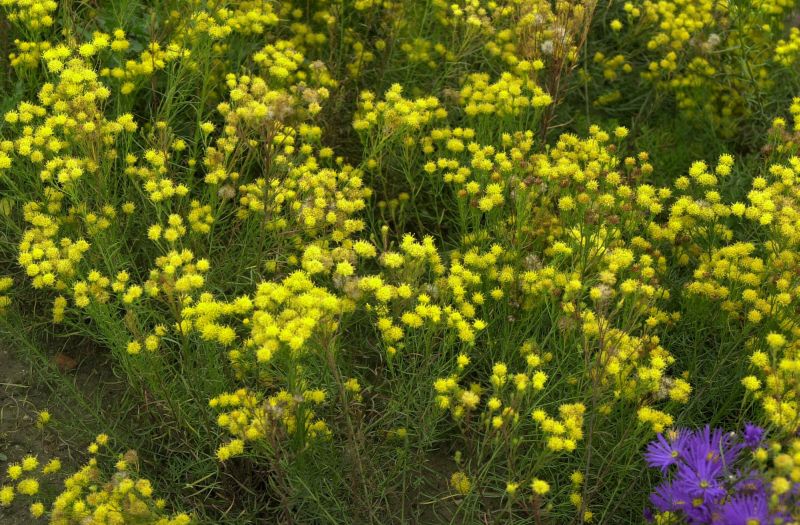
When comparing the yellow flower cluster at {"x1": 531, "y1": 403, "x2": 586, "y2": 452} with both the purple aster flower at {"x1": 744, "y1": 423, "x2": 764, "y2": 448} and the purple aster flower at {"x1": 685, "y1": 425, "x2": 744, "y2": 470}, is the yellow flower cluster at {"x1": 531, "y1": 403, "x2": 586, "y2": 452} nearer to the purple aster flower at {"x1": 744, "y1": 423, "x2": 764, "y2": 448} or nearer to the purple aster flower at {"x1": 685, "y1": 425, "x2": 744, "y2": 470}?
the purple aster flower at {"x1": 685, "y1": 425, "x2": 744, "y2": 470}

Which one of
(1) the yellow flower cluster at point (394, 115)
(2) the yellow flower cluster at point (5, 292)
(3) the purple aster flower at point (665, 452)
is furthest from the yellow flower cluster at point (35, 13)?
(3) the purple aster flower at point (665, 452)

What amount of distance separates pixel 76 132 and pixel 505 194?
1.85 m

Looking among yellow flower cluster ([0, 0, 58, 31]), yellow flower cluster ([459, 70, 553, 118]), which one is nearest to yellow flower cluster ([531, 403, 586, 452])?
yellow flower cluster ([459, 70, 553, 118])

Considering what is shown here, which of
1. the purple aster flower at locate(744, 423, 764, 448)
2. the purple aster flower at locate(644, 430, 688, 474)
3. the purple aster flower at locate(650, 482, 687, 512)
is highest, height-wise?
the purple aster flower at locate(744, 423, 764, 448)

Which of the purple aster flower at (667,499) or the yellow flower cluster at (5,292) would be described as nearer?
the purple aster flower at (667,499)

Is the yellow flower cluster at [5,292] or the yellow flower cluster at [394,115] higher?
the yellow flower cluster at [394,115]

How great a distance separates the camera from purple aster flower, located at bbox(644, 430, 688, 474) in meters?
2.61

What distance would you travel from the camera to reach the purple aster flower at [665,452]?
2.61 m

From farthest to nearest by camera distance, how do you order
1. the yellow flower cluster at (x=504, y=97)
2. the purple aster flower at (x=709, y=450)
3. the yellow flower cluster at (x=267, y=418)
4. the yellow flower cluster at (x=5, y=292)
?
the yellow flower cluster at (x=504, y=97)
the yellow flower cluster at (x=5, y=292)
the purple aster flower at (x=709, y=450)
the yellow flower cluster at (x=267, y=418)

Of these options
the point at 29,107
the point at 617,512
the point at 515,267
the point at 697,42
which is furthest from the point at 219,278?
the point at 697,42

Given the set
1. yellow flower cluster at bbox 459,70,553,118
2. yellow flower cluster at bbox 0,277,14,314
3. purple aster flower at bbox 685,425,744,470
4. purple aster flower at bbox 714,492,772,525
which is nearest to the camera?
purple aster flower at bbox 714,492,772,525

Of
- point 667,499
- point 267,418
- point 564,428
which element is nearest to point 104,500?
point 267,418

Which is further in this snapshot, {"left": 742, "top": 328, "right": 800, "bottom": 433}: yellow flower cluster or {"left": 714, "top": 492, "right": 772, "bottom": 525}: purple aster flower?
{"left": 742, "top": 328, "right": 800, "bottom": 433}: yellow flower cluster

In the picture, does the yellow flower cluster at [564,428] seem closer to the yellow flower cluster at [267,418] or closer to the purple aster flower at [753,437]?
the purple aster flower at [753,437]
